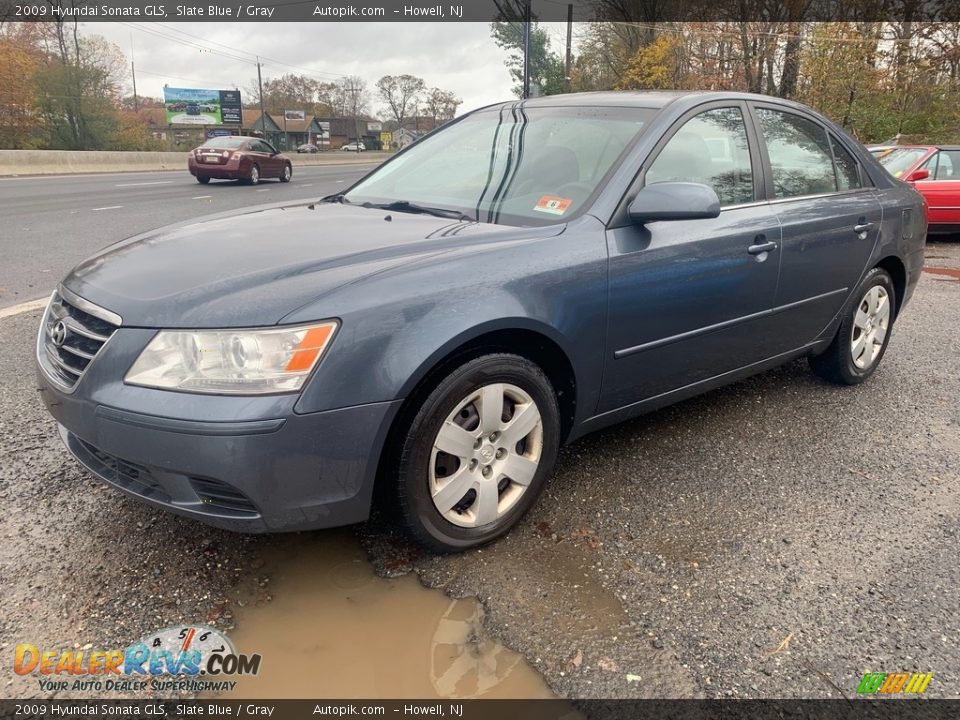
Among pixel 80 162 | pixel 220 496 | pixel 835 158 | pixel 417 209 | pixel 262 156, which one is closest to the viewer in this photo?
pixel 220 496

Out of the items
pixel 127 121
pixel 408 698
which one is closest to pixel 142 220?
pixel 408 698

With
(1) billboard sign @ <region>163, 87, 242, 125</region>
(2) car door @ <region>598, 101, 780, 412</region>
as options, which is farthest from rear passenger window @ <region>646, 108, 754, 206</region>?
(1) billboard sign @ <region>163, 87, 242, 125</region>

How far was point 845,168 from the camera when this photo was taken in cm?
404

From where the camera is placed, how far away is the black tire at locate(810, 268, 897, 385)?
4059 millimetres

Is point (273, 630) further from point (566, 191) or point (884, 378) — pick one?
point (884, 378)

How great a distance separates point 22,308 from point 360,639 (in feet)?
14.9

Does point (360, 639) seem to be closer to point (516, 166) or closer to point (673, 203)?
point (673, 203)

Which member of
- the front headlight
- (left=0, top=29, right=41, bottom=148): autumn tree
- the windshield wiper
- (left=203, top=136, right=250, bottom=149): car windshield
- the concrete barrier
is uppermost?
(left=0, top=29, right=41, bottom=148): autumn tree

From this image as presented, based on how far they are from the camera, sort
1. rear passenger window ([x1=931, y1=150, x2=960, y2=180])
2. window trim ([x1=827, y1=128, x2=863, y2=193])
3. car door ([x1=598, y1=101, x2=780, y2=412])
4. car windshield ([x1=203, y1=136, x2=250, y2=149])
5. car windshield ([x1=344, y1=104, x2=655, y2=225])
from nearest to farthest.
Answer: car door ([x1=598, y1=101, x2=780, y2=412])
car windshield ([x1=344, y1=104, x2=655, y2=225])
window trim ([x1=827, y1=128, x2=863, y2=193])
rear passenger window ([x1=931, y1=150, x2=960, y2=180])
car windshield ([x1=203, y1=136, x2=250, y2=149])

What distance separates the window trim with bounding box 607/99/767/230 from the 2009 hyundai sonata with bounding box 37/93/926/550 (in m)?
0.01

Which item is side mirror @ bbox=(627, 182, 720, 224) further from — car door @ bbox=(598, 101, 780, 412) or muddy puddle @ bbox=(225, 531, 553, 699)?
muddy puddle @ bbox=(225, 531, 553, 699)

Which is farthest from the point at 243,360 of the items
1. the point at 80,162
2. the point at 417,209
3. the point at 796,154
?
the point at 80,162

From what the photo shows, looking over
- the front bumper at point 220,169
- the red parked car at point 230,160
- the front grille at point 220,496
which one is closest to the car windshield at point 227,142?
the red parked car at point 230,160

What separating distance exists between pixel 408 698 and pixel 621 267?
1641 mm
